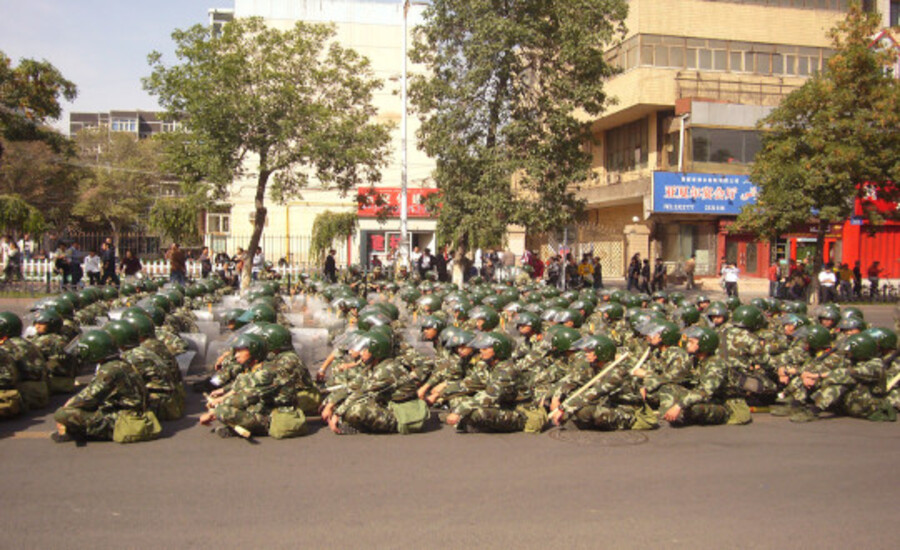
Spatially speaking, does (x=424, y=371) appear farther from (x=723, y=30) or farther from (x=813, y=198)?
(x=723, y=30)

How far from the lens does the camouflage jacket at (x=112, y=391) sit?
7.32m

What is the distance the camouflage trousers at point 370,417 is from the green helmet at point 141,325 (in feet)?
9.11

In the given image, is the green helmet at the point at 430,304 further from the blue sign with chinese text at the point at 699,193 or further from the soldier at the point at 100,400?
the blue sign with chinese text at the point at 699,193

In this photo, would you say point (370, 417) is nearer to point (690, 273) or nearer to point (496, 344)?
point (496, 344)

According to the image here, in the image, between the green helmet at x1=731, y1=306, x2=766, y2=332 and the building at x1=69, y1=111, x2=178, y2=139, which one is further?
the building at x1=69, y1=111, x2=178, y2=139

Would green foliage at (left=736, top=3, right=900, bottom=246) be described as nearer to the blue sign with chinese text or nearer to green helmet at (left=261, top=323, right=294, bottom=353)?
the blue sign with chinese text

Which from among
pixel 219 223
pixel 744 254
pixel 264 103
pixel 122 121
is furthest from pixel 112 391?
pixel 122 121

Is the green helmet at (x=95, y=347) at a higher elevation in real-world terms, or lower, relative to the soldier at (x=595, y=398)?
higher

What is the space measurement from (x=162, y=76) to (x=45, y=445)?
13686mm

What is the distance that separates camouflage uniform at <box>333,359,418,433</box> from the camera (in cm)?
800

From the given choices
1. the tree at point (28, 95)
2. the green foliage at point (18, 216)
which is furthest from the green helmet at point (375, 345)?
the green foliage at point (18, 216)

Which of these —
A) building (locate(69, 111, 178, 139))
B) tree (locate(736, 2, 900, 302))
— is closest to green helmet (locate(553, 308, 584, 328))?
tree (locate(736, 2, 900, 302))

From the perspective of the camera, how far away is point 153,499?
590 cm

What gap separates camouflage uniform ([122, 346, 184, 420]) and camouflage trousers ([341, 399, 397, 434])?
2.05 meters
